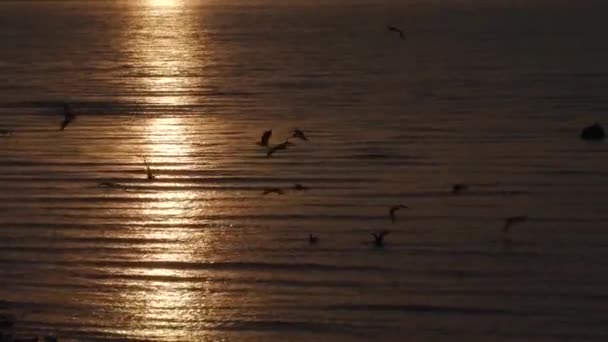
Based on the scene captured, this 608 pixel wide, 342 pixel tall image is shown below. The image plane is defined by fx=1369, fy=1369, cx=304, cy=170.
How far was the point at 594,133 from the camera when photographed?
14875 mm

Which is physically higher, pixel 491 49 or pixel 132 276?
pixel 491 49

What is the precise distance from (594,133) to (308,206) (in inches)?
186

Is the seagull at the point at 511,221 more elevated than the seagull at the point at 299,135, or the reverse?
the seagull at the point at 299,135

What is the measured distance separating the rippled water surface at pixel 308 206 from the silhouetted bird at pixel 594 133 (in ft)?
0.47

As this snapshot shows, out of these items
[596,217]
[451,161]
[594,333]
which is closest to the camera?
[594,333]

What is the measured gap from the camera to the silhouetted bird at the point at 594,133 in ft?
48.6

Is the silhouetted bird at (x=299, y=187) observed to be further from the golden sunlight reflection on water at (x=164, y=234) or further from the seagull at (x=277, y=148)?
the seagull at (x=277, y=148)

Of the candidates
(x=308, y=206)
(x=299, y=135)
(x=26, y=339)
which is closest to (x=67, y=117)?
(x=299, y=135)

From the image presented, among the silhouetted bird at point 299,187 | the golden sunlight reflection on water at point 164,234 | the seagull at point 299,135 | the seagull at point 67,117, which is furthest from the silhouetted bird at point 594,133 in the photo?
the seagull at point 67,117

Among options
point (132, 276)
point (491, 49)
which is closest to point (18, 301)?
point (132, 276)

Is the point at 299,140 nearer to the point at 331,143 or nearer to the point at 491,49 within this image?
the point at 331,143

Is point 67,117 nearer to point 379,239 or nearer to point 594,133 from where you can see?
point 594,133

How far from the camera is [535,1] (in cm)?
6450

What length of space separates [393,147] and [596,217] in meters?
4.25
